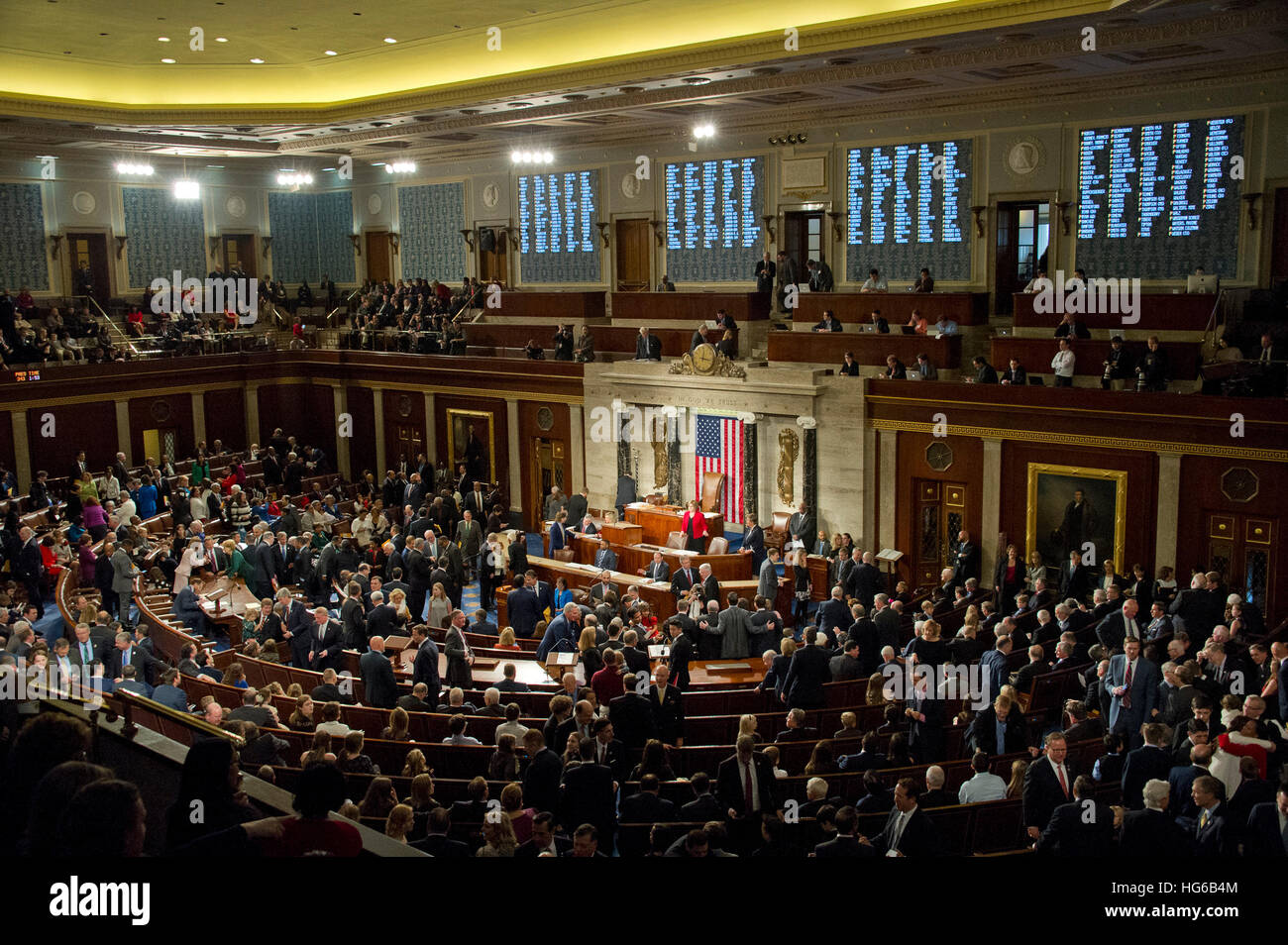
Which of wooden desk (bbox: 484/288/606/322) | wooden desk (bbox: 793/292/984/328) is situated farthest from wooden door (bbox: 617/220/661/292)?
wooden desk (bbox: 793/292/984/328)

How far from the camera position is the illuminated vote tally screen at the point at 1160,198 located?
17.2 meters

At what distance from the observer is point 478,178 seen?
27.8 metres

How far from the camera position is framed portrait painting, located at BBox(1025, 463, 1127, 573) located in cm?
1584

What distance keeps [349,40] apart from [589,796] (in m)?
17.6

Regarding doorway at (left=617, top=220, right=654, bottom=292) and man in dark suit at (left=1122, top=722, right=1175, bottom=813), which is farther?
doorway at (left=617, top=220, right=654, bottom=292)

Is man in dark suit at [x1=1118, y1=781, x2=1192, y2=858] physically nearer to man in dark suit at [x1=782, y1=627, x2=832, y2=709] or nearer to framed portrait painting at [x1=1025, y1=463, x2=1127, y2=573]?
man in dark suit at [x1=782, y1=627, x2=832, y2=709]

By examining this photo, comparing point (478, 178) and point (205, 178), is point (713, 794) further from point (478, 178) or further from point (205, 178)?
point (205, 178)

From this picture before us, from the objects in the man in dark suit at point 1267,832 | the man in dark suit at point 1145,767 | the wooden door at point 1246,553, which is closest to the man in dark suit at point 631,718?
the man in dark suit at point 1145,767

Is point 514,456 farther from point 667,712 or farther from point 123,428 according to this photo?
point 667,712

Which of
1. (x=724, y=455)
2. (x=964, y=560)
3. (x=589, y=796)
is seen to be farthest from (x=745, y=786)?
(x=724, y=455)

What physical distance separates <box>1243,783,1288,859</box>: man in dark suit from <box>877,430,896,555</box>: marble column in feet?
37.7

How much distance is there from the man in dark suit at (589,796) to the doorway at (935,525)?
1116 cm
